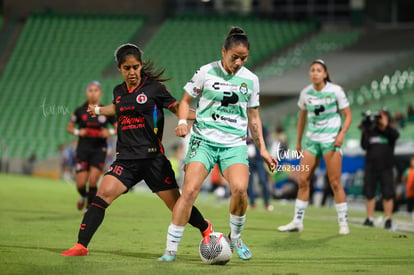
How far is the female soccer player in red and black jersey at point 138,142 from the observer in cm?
781

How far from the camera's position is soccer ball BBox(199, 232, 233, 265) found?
7465mm

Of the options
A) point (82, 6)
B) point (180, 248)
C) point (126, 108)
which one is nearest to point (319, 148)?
point (180, 248)

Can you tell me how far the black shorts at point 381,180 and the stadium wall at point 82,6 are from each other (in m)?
33.6

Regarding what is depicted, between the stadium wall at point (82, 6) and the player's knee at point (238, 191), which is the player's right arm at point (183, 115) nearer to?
the player's knee at point (238, 191)

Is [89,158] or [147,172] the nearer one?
[147,172]

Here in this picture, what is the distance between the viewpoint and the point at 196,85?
7.72 meters

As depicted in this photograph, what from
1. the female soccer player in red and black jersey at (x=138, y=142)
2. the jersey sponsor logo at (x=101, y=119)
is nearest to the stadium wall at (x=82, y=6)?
the jersey sponsor logo at (x=101, y=119)

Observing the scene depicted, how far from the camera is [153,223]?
12477 mm

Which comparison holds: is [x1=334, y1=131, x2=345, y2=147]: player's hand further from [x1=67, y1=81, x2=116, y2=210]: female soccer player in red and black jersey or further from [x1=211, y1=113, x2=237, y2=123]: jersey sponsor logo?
[x1=67, y1=81, x2=116, y2=210]: female soccer player in red and black jersey

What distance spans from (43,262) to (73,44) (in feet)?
120

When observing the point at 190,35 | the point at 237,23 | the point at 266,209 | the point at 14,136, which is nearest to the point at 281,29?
the point at 237,23

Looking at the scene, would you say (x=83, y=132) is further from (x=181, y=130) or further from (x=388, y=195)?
(x=181, y=130)

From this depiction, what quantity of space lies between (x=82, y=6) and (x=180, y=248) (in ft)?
132

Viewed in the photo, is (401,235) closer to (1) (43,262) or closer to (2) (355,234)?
(2) (355,234)
